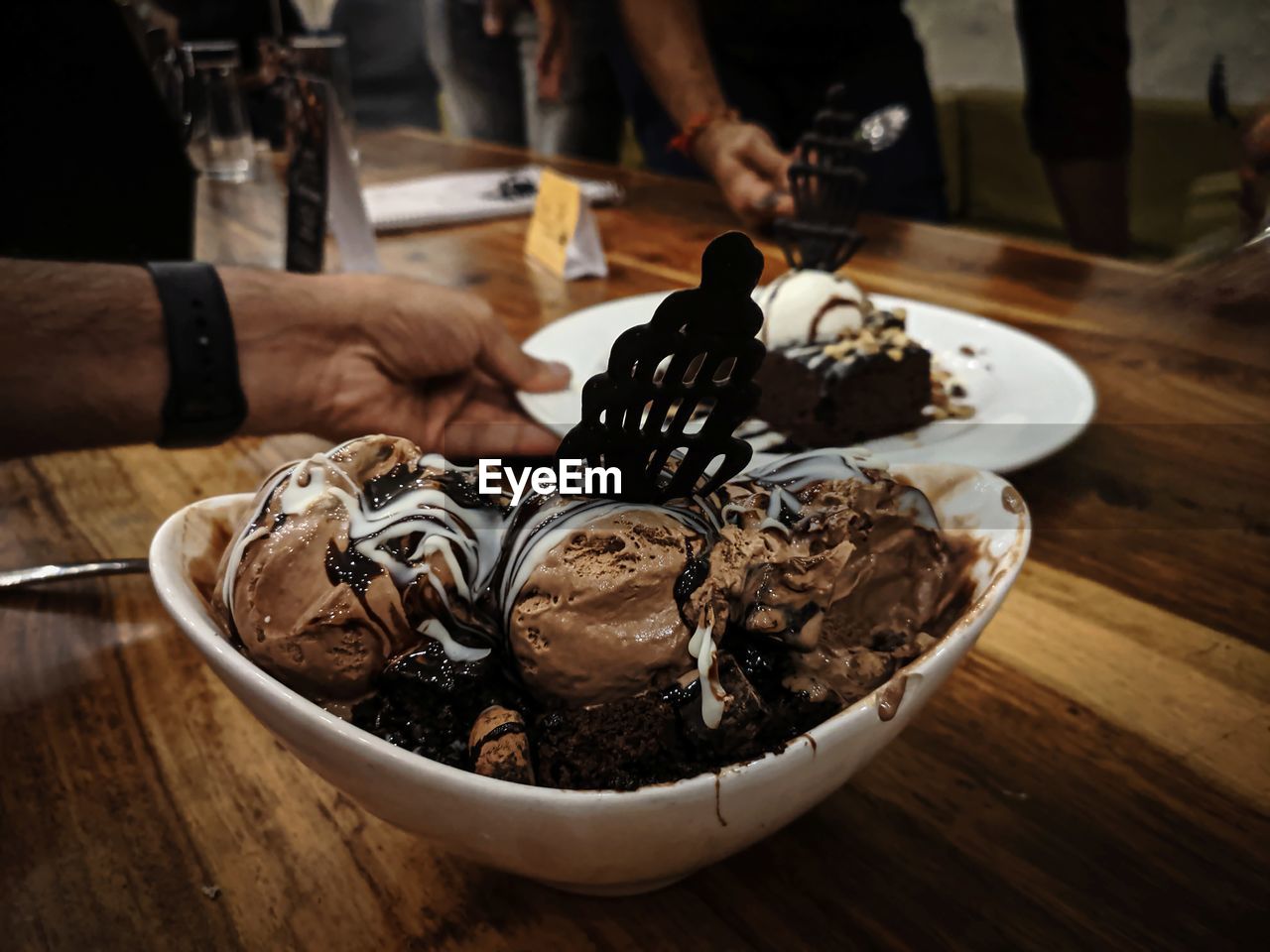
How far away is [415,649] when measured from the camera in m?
0.52

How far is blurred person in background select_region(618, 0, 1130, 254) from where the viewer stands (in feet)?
6.58

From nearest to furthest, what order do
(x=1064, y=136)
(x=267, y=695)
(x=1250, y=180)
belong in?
(x=267, y=695)
(x=1250, y=180)
(x=1064, y=136)

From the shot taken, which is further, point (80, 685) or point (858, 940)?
point (80, 685)

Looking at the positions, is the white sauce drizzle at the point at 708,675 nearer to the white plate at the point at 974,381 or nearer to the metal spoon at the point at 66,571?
the white plate at the point at 974,381

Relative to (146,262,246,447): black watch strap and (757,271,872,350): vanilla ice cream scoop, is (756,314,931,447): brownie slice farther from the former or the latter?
(146,262,246,447): black watch strap

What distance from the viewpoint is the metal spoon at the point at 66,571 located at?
839 millimetres

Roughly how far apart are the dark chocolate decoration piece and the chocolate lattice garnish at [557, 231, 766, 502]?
90 cm

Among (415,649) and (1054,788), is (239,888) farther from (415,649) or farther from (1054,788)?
(1054,788)

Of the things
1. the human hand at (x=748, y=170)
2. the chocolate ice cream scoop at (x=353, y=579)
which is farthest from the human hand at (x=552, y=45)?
the chocolate ice cream scoop at (x=353, y=579)

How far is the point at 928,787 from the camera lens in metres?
0.63

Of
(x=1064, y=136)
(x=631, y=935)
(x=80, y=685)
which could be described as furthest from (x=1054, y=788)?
(x=1064, y=136)

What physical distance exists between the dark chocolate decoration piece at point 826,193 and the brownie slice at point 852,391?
163 millimetres

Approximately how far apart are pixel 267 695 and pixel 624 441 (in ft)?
0.77

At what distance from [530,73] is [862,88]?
1.21 metres
